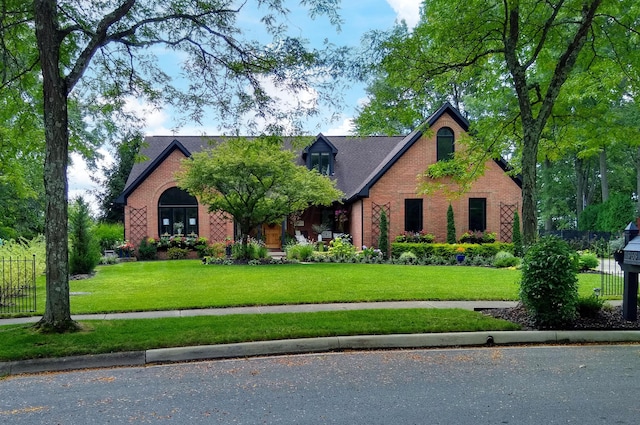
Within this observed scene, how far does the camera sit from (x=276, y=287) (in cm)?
1266

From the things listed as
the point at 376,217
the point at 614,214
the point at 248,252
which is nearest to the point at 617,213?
the point at 614,214

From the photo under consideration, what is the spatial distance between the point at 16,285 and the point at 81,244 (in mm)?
5554

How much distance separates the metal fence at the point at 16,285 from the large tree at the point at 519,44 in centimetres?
920

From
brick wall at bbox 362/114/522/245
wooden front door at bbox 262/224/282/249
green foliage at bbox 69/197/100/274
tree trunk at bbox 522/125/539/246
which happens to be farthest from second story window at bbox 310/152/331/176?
tree trunk at bbox 522/125/539/246

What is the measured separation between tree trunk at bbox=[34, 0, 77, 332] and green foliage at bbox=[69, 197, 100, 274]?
33.5ft

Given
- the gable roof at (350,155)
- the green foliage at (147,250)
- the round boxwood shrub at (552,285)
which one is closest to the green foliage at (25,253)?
the gable roof at (350,155)

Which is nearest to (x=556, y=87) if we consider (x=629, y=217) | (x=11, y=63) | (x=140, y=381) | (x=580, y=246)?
(x=140, y=381)

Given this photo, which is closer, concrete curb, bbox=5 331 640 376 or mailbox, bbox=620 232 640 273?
concrete curb, bbox=5 331 640 376

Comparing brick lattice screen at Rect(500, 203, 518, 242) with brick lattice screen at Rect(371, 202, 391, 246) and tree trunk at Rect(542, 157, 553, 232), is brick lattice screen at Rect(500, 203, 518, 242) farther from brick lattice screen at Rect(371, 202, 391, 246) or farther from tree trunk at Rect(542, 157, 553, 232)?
tree trunk at Rect(542, 157, 553, 232)

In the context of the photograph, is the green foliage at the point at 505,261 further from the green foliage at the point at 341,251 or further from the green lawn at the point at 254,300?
the green foliage at the point at 341,251

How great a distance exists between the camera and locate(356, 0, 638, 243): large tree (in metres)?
9.09

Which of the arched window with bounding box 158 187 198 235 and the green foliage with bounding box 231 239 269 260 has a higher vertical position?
the arched window with bounding box 158 187 198 235

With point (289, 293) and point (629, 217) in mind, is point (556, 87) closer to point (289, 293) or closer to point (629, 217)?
point (289, 293)

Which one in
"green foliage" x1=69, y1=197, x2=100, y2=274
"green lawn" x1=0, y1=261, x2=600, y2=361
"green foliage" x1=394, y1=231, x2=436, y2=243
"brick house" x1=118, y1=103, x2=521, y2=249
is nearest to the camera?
"green lawn" x1=0, y1=261, x2=600, y2=361
